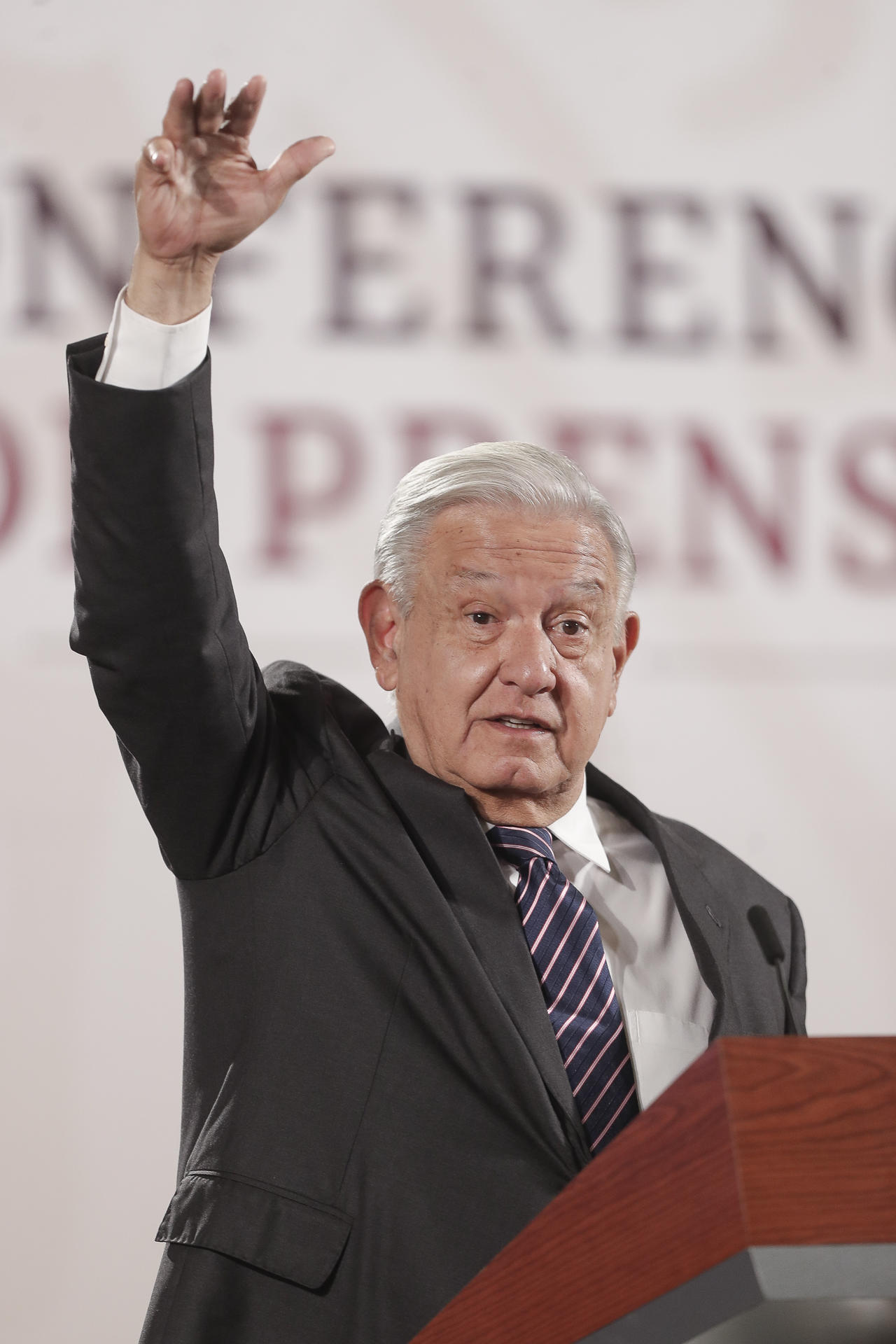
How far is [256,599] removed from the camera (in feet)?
7.48

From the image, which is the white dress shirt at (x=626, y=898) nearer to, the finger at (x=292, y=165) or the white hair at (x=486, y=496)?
the finger at (x=292, y=165)

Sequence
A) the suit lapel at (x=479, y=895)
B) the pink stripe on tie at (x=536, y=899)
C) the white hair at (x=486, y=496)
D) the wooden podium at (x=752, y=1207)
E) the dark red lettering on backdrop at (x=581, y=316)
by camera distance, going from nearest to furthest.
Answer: the wooden podium at (x=752, y=1207) → the suit lapel at (x=479, y=895) → the pink stripe on tie at (x=536, y=899) → the white hair at (x=486, y=496) → the dark red lettering on backdrop at (x=581, y=316)

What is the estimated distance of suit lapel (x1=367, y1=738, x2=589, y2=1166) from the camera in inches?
51.1

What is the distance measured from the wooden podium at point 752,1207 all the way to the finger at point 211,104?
30.5 inches

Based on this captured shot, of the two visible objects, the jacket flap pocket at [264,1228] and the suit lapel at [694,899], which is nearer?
the jacket flap pocket at [264,1228]

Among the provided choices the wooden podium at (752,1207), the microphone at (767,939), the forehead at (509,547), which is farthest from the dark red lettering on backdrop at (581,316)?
the wooden podium at (752,1207)

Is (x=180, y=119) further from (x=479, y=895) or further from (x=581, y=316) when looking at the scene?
(x=581, y=316)

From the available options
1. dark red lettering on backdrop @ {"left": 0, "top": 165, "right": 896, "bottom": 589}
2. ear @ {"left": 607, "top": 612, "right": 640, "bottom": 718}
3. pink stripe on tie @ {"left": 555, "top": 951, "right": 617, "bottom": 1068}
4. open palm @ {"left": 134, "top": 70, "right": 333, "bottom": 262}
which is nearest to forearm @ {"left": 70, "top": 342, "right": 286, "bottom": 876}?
open palm @ {"left": 134, "top": 70, "right": 333, "bottom": 262}

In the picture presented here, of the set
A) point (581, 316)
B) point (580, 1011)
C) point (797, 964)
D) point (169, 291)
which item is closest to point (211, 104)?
point (169, 291)

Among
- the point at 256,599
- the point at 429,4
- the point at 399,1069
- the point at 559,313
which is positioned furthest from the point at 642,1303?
the point at 429,4

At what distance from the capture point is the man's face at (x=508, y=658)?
1485mm

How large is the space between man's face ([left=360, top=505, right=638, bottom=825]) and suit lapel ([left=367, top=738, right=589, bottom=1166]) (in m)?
0.07

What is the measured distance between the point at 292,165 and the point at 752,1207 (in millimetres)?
848

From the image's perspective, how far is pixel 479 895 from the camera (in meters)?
1.39
